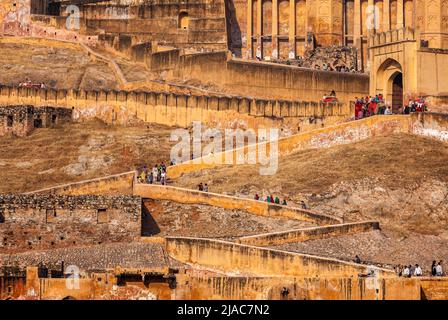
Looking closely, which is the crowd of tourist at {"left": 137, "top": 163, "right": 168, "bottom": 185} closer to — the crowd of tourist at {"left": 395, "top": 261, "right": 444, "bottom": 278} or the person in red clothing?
the person in red clothing

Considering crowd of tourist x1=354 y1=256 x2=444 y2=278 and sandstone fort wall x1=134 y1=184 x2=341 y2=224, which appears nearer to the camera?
crowd of tourist x1=354 y1=256 x2=444 y2=278

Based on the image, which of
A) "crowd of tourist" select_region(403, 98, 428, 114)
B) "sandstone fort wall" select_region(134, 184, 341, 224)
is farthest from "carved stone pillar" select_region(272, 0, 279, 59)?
"sandstone fort wall" select_region(134, 184, 341, 224)

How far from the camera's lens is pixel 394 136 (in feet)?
162

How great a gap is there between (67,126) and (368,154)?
546 inches

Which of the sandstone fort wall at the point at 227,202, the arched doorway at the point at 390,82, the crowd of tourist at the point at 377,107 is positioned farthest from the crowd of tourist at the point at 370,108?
the sandstone fort wall at the point at 227,202

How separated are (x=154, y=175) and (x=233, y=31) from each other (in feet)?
78.9

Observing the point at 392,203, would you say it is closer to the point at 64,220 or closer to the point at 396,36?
the point at 64,220

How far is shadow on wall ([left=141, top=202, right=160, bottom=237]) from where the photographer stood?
44.0m

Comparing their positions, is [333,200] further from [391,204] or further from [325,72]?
[325,72]

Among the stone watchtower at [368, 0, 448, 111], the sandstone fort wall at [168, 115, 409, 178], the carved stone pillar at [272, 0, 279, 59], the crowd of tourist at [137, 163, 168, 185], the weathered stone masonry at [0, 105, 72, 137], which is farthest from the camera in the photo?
the carved stone pillar at [272, 0, 279, 59]

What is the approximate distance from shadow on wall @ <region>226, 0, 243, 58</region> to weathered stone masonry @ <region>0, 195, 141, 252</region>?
90.7 feet
